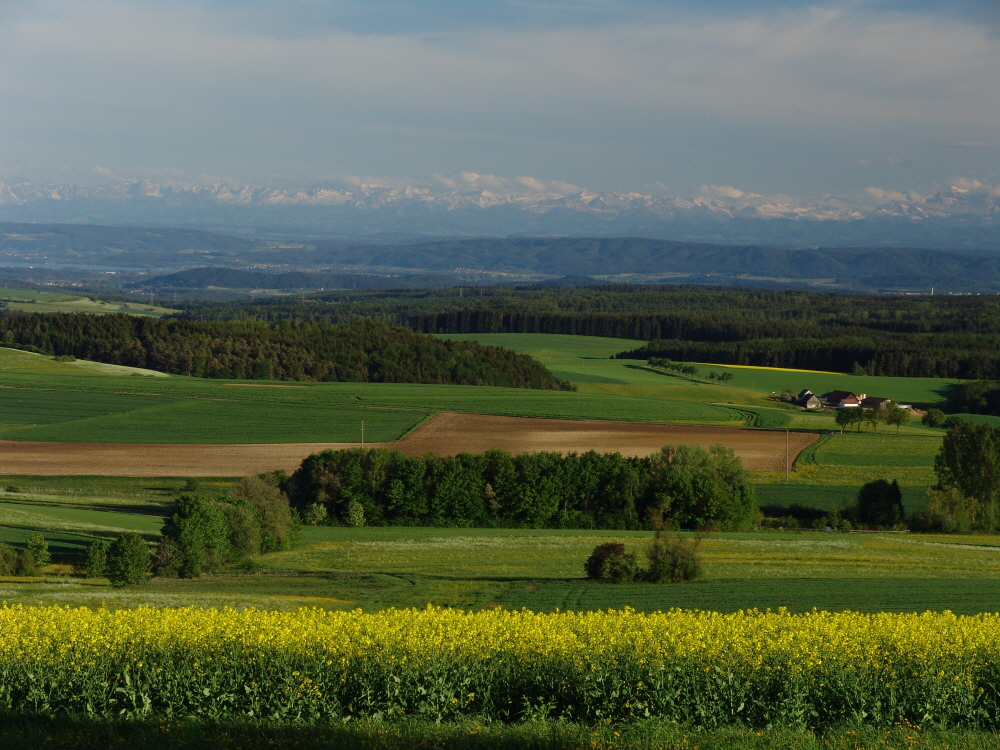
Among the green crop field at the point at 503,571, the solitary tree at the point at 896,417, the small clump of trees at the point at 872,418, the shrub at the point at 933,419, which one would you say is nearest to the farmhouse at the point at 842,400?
the shrub at the point at 933,419

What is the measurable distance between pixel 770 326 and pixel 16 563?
420ft

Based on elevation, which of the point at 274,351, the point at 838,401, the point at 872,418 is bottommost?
the point at 872,418

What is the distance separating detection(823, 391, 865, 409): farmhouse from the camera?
85750 mm

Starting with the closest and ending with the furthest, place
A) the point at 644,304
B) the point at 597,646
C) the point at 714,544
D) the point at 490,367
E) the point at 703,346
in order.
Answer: the point at 597,646, the point at 714,544, the point at 490,367, the point at 703,346, the point at 644,304

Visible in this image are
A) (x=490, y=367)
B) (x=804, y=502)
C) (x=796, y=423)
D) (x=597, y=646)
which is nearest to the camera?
(x=597, y=646)

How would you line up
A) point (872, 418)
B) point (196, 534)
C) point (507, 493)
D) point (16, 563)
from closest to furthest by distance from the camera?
point (16, 563)
point (196, 534)
point (507, 493)
point (872, 418)

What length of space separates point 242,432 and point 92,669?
50.0 m

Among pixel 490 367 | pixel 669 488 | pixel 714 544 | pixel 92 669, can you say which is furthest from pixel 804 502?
pixel 490 367

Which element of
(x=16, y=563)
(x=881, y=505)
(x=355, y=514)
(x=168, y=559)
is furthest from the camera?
(x=881, y=505)

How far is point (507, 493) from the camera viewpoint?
43.1 m

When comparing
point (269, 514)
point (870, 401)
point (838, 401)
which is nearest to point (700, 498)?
point (269, 514)

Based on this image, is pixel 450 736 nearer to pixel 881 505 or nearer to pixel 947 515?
pixel 881 505

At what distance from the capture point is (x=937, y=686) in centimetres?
1312

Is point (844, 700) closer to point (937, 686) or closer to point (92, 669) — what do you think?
point (937, 686)
